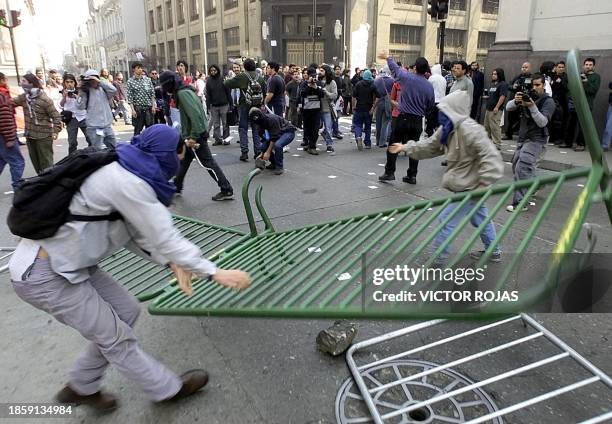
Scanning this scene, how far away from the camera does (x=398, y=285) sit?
342cm

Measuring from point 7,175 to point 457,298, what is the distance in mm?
8360

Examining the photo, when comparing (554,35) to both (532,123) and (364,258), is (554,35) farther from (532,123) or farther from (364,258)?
(364,258)

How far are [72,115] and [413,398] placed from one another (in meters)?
8.36

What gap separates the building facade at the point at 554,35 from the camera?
9711 millimetres

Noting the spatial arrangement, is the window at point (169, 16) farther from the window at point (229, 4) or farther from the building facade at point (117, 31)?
the window at point (229, 4)

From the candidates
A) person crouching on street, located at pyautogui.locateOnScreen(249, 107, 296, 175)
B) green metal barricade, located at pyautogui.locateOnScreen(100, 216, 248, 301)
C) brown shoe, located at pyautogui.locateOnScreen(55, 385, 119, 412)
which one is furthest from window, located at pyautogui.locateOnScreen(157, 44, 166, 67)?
brown shoe, located at pyautogui.locateOnScreen(55, 385, 119, 412)

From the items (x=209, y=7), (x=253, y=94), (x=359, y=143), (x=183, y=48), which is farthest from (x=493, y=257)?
(x=183, y=48)

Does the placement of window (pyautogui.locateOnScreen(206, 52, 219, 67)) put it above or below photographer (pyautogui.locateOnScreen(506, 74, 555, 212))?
above

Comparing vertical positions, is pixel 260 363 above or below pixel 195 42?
below

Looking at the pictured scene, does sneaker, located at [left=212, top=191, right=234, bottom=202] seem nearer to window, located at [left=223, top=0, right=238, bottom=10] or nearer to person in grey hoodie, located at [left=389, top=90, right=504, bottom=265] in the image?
person in grey hoodie, located at [left=389, top=90, right=504, bottom=265]

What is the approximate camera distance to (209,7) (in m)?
43.0

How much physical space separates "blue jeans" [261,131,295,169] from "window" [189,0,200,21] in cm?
4247

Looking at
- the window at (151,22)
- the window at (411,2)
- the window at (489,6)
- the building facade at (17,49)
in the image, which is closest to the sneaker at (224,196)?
the building facade at (17,49)

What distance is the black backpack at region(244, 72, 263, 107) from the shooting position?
7.96 metres
